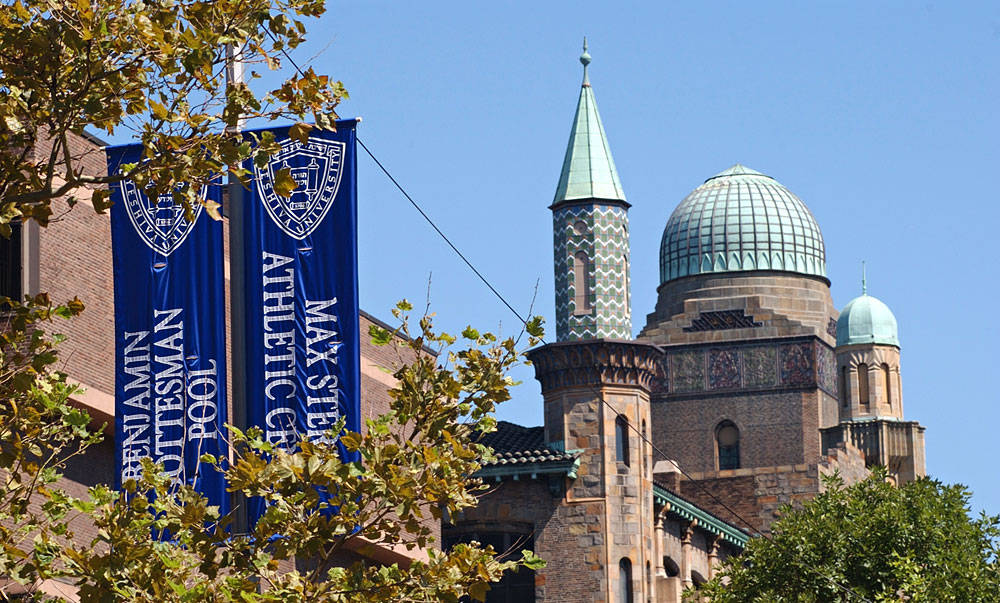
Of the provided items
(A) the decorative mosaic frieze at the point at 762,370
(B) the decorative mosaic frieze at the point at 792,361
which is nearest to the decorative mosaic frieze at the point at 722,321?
(A) the decorative mosaic frieze at the point at 762,370

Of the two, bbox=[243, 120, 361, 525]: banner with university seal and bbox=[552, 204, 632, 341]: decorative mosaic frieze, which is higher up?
bbox=[552, 204, 632, 341]: decorative mosaic frieze

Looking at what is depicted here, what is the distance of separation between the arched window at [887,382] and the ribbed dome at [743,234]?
13.8ft

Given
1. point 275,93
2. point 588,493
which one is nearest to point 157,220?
point 275,93

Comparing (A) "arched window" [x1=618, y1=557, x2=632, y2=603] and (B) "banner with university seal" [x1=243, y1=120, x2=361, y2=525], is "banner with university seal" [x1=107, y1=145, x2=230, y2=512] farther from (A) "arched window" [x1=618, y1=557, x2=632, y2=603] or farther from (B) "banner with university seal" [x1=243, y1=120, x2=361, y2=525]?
(A) "arched window" [x1=618, y1=557, x2=632, y2=603]

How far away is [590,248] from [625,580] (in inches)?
306

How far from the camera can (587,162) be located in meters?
48.3

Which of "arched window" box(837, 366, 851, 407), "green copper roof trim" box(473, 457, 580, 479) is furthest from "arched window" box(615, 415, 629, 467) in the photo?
"arched window" box(837, 366, 851, 407)

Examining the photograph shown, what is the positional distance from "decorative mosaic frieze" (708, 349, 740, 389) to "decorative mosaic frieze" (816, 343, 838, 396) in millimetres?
2765

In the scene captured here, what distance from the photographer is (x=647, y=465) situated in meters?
47.9

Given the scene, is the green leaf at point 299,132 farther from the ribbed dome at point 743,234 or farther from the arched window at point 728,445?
the ribbed dome at point 743,234

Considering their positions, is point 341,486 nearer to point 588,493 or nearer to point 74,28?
point 74,28

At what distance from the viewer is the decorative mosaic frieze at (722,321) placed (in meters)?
69.6

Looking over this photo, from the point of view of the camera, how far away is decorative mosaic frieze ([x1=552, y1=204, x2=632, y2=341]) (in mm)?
47656

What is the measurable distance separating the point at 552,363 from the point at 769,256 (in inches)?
1017
